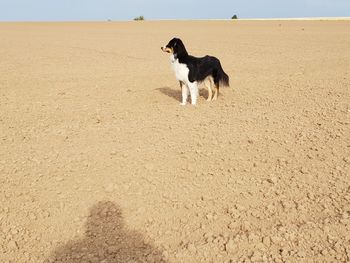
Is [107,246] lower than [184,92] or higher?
lower

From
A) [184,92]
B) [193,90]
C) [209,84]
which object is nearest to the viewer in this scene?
[193,90]

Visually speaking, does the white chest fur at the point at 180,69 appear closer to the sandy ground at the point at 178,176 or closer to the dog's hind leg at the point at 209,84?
the dog's hind leg at the point at 209,84

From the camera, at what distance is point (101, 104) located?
25.3 ft

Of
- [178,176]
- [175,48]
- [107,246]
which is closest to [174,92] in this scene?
[175,48]

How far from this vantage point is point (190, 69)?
7.16 m

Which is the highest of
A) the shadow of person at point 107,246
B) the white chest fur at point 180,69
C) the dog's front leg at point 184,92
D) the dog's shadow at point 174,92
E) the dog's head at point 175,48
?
the dog's head at point 175,48

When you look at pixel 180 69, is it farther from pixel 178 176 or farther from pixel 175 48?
pixel 178 176

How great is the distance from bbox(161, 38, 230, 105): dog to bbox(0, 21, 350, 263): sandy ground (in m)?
0.42

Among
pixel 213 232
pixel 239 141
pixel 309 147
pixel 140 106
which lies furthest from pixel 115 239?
pixel 140 106

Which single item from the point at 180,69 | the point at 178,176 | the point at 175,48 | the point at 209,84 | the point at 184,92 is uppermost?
the point at 175,48

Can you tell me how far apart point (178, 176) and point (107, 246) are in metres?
1.37

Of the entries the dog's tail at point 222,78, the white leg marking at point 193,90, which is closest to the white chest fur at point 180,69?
the white leg marking at point 193,90

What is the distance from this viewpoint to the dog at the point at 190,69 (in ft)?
23.4

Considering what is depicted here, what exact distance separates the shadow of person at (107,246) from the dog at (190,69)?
3.75 m
